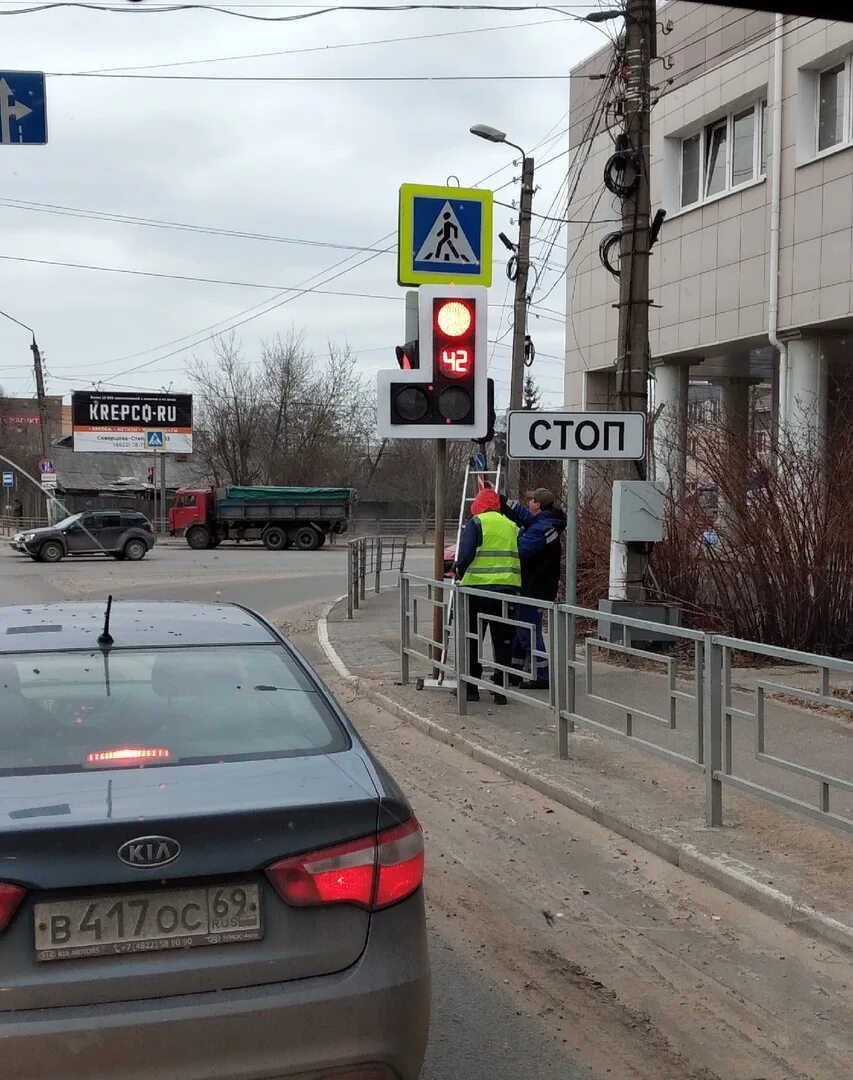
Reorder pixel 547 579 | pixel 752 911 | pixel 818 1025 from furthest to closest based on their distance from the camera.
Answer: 1. pixel 547 579
2. pixel 752 911
3. pixel 818 1025

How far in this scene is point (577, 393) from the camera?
2586 cm

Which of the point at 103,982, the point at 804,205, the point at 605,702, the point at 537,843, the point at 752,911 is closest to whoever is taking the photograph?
the point at 103,982

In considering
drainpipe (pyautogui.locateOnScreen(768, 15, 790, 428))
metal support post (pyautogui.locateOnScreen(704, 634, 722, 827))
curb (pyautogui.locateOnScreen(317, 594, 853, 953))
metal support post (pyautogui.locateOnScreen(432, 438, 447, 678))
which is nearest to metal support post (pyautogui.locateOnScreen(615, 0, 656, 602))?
metal support post (pyautogui.locateOnScreen(432, 438, 447, 678))

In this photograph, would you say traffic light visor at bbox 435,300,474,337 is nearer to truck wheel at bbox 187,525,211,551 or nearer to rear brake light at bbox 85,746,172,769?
rear brake light at bbox 85,746,172,769

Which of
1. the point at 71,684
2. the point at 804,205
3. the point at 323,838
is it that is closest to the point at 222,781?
the point at 323,838

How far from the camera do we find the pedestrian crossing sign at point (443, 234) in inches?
427

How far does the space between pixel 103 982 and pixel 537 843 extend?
3870mm

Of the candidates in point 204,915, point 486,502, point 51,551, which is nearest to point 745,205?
point 486,502

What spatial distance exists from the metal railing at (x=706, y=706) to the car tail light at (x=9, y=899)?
11.6ft

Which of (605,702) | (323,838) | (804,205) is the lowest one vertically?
(605,702)

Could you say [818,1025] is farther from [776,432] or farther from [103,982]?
[776,432]

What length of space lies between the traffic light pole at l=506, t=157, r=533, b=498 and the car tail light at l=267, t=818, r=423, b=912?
19301mm

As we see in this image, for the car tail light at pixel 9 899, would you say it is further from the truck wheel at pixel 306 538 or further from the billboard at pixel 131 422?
the billboard at pixel 131 422

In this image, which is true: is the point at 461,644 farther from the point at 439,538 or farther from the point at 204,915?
the point at 204,915
